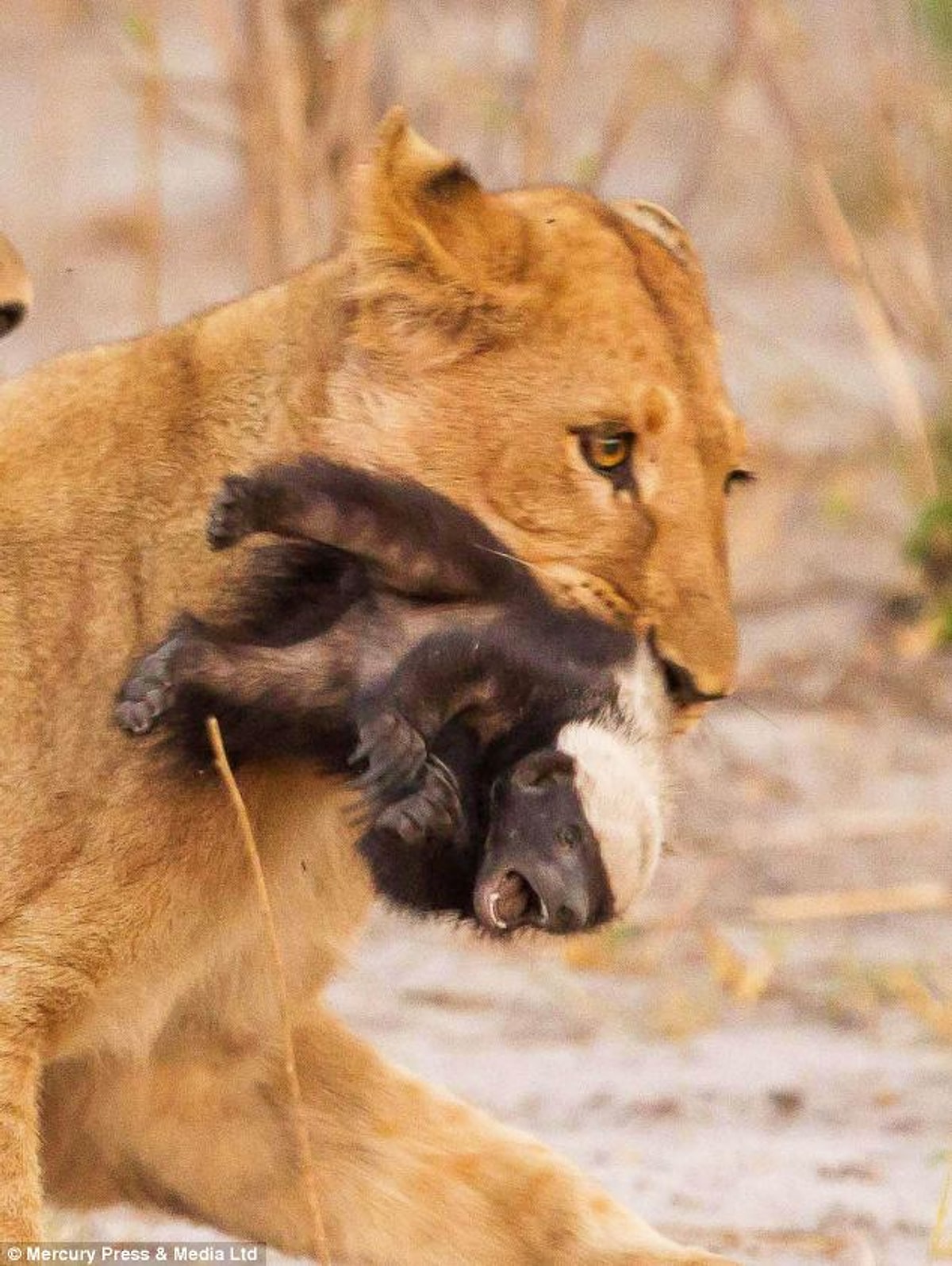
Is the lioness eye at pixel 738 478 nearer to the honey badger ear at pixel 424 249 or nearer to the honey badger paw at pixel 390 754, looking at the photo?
the honey badger ear at pixel 424 249

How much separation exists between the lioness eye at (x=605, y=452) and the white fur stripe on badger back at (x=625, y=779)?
0.23 meters

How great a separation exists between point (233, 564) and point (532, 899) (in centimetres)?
55

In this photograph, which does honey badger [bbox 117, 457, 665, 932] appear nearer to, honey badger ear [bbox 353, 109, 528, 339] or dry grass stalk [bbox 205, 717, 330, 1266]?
dry grass stalk [bbox 205, 717, 330, 1266]

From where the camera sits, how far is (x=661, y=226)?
2.67m

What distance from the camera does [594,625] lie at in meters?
2.15

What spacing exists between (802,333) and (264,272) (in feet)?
10.8

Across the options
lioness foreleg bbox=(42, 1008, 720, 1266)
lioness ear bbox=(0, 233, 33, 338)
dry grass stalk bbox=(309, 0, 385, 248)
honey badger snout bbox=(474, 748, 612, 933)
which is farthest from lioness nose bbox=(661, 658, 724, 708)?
dry grass stalk bbox=(309, 0, 385, 248)

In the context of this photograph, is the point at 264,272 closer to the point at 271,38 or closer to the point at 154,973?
the point at 271,38

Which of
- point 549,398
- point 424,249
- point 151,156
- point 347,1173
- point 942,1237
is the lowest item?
point 942,1237

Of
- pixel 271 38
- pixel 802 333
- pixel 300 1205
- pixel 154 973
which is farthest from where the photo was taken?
pixel 802 333

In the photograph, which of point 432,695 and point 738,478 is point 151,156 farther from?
point 432,695

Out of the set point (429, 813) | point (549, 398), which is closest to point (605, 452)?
point (549, 398)

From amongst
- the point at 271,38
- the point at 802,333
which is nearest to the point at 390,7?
the point at 271,38

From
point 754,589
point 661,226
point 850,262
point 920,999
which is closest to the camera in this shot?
point 661,226
